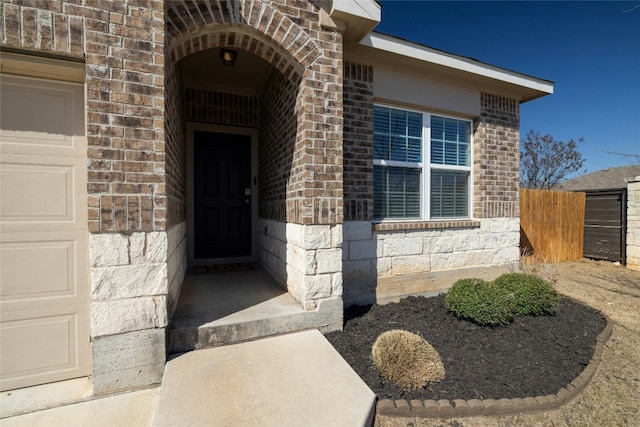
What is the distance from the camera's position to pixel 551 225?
7176mm

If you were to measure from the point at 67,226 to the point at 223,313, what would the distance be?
1.56 meters

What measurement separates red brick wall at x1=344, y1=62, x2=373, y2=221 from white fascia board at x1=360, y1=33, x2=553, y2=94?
37 centimetres

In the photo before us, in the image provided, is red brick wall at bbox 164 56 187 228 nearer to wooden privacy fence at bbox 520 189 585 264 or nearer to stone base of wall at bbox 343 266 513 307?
stone base of wall at bbox 343 266 513 307

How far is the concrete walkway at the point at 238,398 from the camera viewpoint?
5.97 feet

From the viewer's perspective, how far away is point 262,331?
2781mm

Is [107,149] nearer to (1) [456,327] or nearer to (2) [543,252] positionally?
(1) [456,327]

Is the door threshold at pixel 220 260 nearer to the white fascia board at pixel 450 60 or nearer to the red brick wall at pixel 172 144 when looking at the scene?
the red brick wall at pixel 172 144

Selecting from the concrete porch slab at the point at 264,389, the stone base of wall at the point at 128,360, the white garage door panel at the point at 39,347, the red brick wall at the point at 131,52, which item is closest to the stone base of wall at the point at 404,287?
the concrete porch slab at the point at 264,389

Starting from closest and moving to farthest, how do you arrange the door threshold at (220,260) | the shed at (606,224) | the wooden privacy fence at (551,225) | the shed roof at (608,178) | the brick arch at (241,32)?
1. the brick arch at (241,32)
2. the door threshold at (220,260)
3. the wooden privacy fence at (551,225)
4. the shed at (606,224)
5. the shed roof at (608,178)

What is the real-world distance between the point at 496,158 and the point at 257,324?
4.91 m

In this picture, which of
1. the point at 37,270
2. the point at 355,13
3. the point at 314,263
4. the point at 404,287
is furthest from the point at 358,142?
the point at 37,270

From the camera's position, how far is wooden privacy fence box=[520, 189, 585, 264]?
679 cm

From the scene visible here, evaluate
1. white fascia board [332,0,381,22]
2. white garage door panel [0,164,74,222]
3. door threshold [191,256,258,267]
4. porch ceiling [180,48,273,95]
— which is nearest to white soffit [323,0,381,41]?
white fascia board [332,0,381,22]

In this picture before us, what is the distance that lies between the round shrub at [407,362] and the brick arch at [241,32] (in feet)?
9.53
